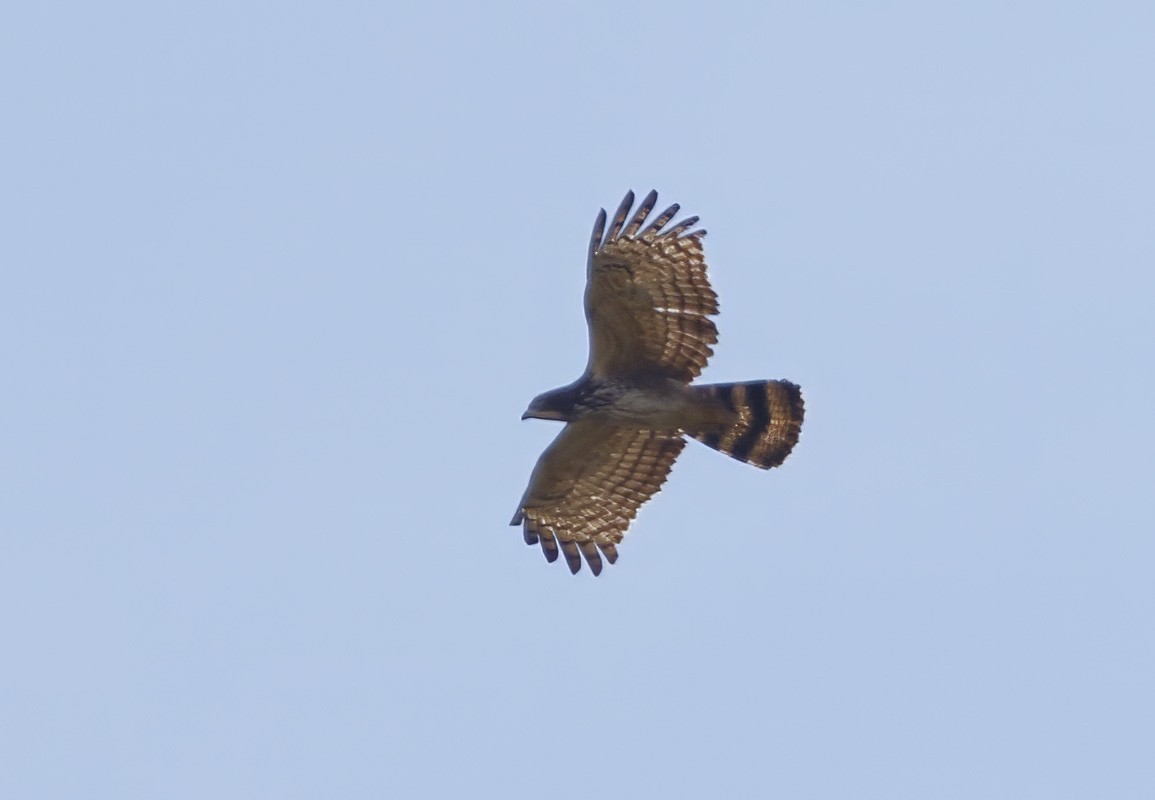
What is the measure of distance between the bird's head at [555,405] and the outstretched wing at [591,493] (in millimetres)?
470

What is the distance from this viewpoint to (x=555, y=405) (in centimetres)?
1714

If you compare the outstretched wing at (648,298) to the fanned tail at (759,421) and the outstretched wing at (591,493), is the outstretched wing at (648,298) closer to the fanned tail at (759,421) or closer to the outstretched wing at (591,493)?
the fanned tail at (759,421)

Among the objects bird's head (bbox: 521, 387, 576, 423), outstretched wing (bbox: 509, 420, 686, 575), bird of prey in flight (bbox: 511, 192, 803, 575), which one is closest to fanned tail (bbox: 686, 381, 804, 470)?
bird of prey in flight (bbox: 511, 192, 803, 575)

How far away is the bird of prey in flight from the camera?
16.5 meters

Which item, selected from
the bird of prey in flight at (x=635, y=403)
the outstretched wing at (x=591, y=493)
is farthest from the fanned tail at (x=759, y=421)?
the outstretched wing at (x=591, y=493)

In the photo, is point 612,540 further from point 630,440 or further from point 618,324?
point 618,324

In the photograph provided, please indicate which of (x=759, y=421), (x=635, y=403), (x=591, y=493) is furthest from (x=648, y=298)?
(x=591, y=493)

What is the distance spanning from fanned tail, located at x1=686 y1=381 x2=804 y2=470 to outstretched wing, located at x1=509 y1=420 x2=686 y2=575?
0.53 m

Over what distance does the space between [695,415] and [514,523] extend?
170cm

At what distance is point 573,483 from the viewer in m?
17.8

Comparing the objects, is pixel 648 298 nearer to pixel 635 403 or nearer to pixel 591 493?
pixel 635 403

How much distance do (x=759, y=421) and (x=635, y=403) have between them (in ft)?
3.14

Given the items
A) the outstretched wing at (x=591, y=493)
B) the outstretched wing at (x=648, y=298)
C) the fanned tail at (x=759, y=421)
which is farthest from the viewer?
the outstretched wing at (x=591, y=493)

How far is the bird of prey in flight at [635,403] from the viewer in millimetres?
16547
